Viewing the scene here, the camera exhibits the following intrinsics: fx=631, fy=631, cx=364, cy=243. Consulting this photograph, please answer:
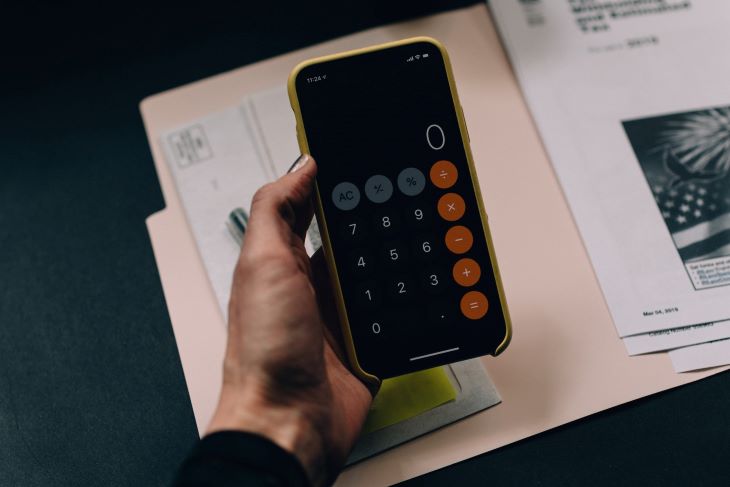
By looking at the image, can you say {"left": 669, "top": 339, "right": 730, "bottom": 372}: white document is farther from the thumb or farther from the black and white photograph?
the thumb

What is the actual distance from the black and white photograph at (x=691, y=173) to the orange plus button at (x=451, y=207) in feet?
0.59

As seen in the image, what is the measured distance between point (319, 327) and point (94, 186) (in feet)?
0.90

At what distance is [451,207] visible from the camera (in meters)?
0.40

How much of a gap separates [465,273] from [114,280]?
0.28m

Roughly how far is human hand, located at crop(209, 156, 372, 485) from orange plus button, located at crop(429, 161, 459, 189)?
8 cm

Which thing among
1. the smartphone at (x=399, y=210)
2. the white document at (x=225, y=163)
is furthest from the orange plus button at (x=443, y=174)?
the white document at (x=225, y=163)

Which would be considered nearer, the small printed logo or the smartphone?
the smartphone

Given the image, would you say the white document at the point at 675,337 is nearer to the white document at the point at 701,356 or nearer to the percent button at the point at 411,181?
the white document at the point at 701,356

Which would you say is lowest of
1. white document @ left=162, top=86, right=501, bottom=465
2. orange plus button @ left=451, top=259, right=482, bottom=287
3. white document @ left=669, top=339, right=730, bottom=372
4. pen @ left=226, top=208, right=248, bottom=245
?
white document @ left=669, top=339, right=730, bottom=372

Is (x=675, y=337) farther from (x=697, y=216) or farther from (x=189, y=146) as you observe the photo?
(x=189, y=146)

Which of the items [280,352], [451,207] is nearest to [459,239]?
[451,207]

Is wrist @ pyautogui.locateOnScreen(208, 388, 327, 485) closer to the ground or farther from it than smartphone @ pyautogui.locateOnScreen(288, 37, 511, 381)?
closer to the ground

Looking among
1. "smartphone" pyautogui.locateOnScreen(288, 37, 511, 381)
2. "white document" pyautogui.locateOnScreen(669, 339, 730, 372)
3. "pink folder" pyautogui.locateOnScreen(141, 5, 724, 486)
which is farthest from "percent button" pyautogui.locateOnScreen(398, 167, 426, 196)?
"white document" pyautogui.locateOnScreen(669, 339, 730, 372)

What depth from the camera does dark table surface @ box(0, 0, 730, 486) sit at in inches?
17.1
